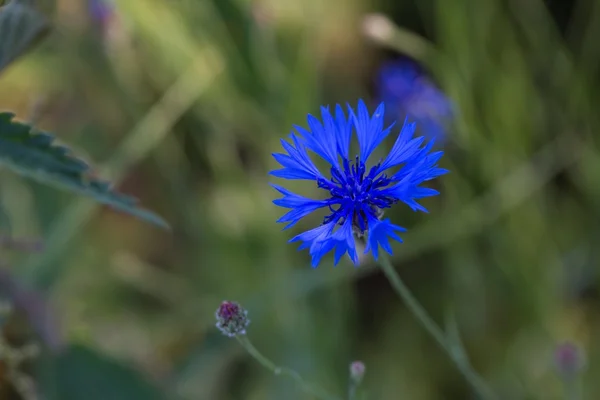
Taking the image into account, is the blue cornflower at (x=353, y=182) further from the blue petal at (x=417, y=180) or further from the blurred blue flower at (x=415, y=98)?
the blurred blue flower at (x=415, y=98)

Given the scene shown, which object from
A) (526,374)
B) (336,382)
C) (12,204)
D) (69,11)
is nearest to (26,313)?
(12,204)

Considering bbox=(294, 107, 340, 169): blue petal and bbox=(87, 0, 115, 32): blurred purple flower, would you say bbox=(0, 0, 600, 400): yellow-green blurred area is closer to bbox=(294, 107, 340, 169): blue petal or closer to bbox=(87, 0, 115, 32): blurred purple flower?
bbox=(87, 0, 115, 32): blurred purple flower

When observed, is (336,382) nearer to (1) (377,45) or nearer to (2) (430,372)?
(2) (430,372)

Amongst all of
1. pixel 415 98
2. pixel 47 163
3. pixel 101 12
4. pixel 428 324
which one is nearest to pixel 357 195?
pixel 428 324

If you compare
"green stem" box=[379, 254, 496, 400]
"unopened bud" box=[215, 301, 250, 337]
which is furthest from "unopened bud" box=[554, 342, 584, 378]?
"unopened bud" box=[215, 301, 250, 337]

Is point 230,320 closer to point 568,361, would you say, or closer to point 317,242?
point 317,242

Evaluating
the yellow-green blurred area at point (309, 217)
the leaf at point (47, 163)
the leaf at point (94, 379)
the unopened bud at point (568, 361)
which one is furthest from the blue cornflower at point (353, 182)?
the leaf at point (94, 379)
